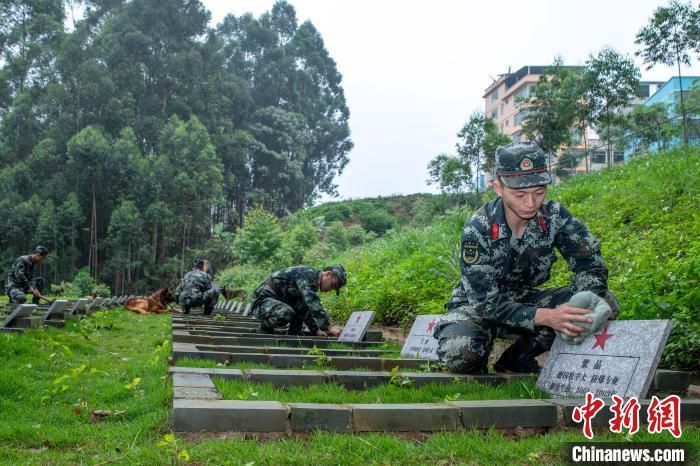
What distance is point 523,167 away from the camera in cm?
372

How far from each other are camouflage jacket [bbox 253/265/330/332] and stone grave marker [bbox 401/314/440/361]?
1704mm

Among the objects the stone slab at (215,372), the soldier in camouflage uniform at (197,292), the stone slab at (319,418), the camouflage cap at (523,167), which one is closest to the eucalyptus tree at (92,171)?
the soldier in camouflage uniform at (197,292)

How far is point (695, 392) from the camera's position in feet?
12.2

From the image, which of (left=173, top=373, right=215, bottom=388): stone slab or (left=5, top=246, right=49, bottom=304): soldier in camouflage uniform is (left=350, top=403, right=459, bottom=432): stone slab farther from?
(left=5, top=246, right=49, bottom=304): soldier in camouflage uniform

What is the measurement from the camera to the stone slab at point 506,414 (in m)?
2.75

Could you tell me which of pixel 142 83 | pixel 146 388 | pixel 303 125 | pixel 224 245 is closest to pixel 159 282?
pixel 224 245

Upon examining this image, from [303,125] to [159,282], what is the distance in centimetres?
2063

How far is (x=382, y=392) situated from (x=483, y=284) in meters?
0.99

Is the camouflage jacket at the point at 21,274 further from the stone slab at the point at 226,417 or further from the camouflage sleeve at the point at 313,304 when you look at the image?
the stone slab at the point at 226,417

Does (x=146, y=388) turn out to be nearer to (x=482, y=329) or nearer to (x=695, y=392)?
(x=482, y=329)

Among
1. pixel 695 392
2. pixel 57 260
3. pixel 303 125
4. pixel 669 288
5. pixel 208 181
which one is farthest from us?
pixel 303 125

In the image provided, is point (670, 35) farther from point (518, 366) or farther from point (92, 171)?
point (92, 171)

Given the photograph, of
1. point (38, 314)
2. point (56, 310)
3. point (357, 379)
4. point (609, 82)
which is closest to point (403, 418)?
point (357, 379)

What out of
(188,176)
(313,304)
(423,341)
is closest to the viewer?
(423,341)
